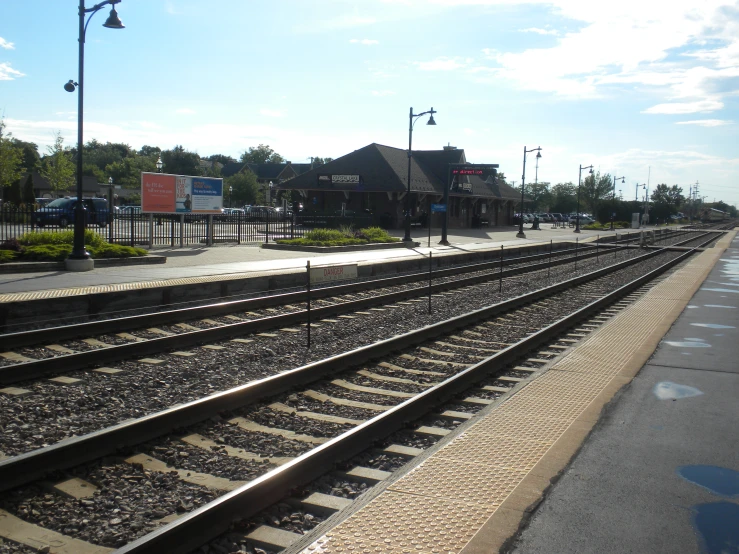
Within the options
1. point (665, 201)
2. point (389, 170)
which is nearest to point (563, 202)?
point (665, 201)

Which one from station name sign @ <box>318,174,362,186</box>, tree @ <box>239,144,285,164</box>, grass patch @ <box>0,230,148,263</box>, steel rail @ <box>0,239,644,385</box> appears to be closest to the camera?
steel rail @ <box>0,239,644,385</box>

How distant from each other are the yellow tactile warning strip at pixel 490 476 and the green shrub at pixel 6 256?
13951 millimetres

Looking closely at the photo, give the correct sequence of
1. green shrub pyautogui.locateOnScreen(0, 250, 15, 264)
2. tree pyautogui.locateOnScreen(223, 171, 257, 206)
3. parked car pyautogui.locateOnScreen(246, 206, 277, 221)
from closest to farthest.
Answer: green shrub pyautogui.locateOnScreen(0, 250, 15, 264), parked car pyautogui.locateOnScreen(246, 206, 277, 221), tree pyautogui.locateOnScreen(223, 171, 257, 206)

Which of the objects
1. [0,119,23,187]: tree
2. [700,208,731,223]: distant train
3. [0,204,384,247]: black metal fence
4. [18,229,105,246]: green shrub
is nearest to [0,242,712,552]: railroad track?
[18,229,105,246]: green shrub

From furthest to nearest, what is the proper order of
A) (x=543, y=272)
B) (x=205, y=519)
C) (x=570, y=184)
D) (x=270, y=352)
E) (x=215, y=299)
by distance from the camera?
(x=570, y=184) → (x=543, y=272) → (x=215, y=299) → (x=270, y=352) → (x=205, y=519)

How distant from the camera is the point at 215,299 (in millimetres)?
14617

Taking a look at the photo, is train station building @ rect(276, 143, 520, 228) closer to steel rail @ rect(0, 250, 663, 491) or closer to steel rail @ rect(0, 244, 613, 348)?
steel rail @ rect(0, 244, 613, 348)

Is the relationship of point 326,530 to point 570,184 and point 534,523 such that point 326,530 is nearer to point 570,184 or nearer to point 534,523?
point 534,523

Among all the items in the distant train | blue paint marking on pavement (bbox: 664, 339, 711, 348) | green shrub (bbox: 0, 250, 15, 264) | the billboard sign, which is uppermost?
the distant train

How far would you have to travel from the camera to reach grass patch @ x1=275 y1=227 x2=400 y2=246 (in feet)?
94.6

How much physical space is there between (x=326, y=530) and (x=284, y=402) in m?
3.03

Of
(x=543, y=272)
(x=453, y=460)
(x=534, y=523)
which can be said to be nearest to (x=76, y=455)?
(x=453, y=460)

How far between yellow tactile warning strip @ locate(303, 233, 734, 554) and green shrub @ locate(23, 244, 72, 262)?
13987 millimetres

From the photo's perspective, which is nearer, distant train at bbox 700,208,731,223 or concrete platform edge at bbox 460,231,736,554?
concrete platform edge at bbox 460,231,736,554
